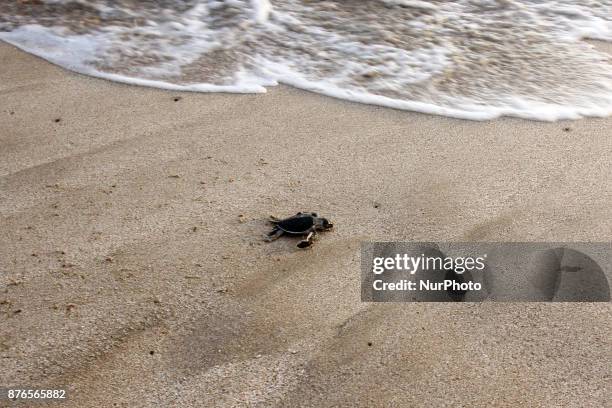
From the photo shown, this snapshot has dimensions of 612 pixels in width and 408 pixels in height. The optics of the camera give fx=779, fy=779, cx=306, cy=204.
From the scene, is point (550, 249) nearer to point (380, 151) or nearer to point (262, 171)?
point (380, 151)

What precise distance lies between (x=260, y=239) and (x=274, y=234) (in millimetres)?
44

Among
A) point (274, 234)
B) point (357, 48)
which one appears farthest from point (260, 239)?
point (357, 48)

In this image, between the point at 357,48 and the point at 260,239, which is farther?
the point at 357,48

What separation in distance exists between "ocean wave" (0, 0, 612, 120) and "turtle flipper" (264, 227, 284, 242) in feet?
3.34

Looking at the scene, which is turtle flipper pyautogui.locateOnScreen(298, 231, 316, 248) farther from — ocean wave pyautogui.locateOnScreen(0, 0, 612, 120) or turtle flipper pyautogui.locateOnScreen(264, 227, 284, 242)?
ocean wave pyautogui.locateOnScreen(0, 0, 612, 120)

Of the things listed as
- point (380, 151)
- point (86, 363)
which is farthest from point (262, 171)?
point (86, 363)

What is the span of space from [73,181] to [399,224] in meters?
1.01

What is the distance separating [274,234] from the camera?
2.23m

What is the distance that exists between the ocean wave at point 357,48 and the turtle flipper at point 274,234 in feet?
3.34

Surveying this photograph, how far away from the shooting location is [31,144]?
8.59 ft

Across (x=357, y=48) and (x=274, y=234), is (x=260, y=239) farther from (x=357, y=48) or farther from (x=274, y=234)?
(x=357, y=48)

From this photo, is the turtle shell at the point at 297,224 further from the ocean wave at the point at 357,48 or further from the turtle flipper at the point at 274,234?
the ocean wave at the point at 357,48

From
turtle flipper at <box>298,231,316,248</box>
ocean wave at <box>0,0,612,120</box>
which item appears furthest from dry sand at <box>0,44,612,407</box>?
ocean wave at <box>0,0,612,120</box>

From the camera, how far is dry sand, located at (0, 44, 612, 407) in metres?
1.75
